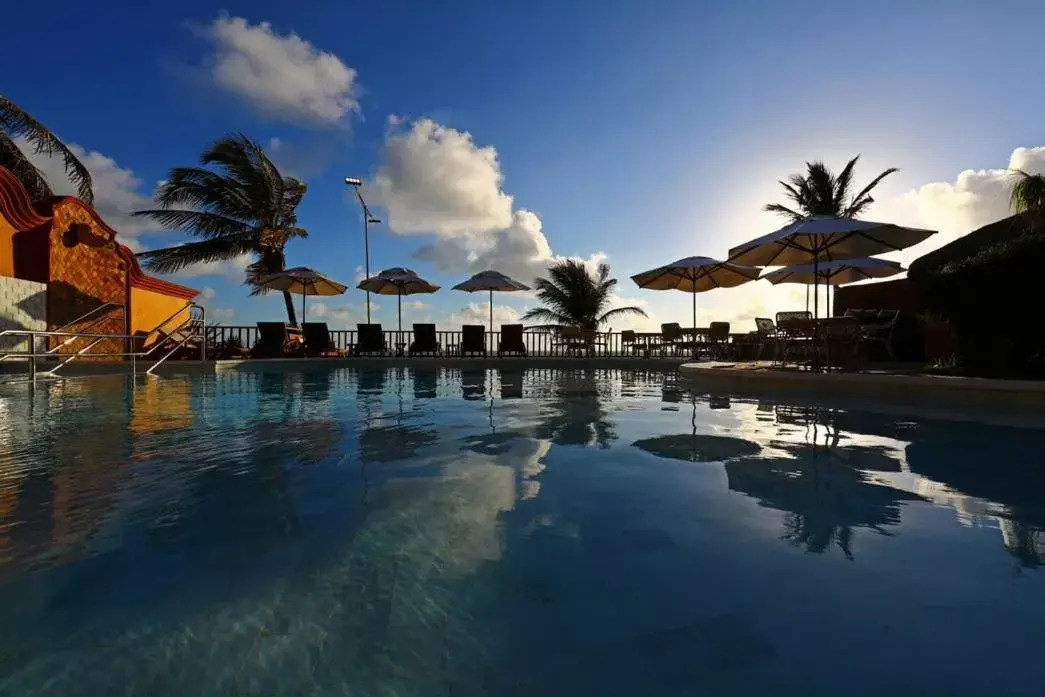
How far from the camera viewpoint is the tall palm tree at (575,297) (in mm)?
22250

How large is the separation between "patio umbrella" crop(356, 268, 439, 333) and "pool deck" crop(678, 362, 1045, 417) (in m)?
9.91

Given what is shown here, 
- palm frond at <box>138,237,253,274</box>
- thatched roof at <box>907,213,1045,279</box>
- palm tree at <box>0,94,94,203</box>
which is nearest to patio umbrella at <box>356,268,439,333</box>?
palm frond at <box>138,237,253,274</box>

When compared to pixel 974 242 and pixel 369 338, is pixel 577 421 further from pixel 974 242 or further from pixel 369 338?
pixel 974 242

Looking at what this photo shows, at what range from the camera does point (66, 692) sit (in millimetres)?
1170

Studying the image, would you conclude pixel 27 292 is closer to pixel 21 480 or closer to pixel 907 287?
pixel 21 480

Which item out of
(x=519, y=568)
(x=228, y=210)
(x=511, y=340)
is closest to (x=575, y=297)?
(x=511, y=340)

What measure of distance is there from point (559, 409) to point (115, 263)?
14075 mm

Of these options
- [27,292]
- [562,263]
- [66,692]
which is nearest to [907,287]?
[562,263]

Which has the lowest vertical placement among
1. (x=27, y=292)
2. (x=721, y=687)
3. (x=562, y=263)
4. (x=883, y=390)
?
(x=721, y=687)

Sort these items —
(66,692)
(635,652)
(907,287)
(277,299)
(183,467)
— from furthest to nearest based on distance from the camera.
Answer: (277,299), (907,287), (183,467), (635,652), (66,692)

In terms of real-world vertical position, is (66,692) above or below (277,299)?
below

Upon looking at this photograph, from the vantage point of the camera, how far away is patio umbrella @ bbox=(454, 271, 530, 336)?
1505cm

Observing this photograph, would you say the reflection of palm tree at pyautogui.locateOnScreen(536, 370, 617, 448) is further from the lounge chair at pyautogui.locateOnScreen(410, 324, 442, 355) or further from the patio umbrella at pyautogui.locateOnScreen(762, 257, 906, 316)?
the lounge chair at pyautogui.locateOnScreen(410, 324, 442, 355)

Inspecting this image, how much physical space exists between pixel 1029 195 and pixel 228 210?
2400 cm
